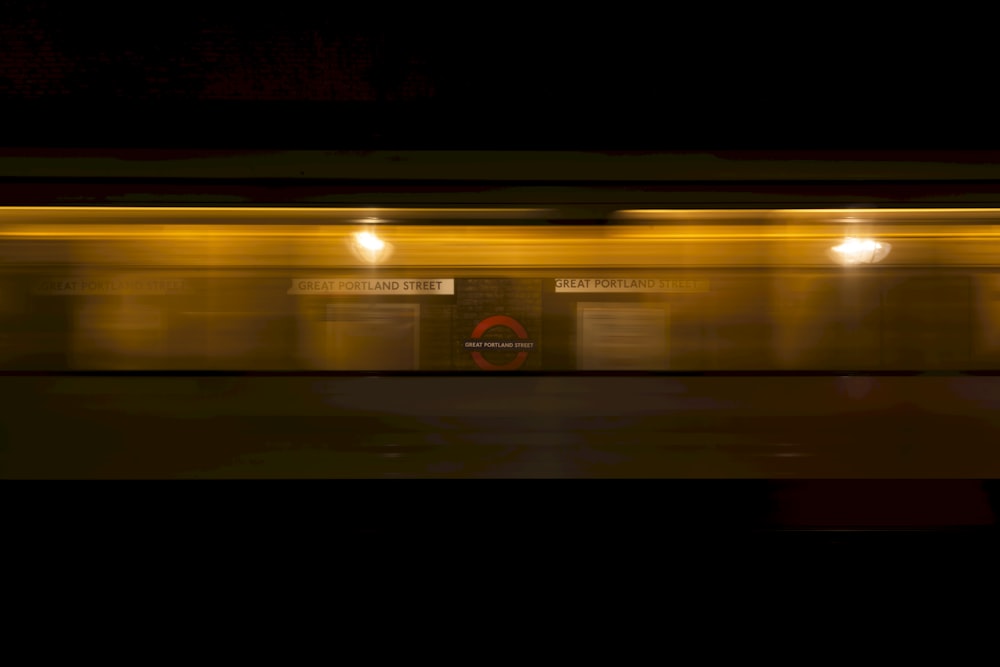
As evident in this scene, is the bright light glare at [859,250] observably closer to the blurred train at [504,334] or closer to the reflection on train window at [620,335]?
the blurred train at [504,334]

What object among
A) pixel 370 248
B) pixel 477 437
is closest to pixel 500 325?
pixel 477 437

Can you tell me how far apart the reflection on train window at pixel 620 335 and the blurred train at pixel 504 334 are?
1 centimetres

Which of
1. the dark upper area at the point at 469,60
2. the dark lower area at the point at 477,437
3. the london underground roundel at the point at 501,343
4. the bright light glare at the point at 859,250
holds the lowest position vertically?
the dark lower area at the point at 477,437

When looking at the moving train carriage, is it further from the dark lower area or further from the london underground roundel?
the dark lower area

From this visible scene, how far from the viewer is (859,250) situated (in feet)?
11.4

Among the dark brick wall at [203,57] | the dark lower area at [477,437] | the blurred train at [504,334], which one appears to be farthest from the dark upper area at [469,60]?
the dark lower area at [477,437]

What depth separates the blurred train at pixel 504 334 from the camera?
3.44m

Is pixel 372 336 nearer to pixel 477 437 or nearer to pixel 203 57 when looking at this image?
pixel 477 437

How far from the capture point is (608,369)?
138 inches

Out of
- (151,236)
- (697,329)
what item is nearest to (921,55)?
(697,329)

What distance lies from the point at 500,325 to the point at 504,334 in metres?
0.05
